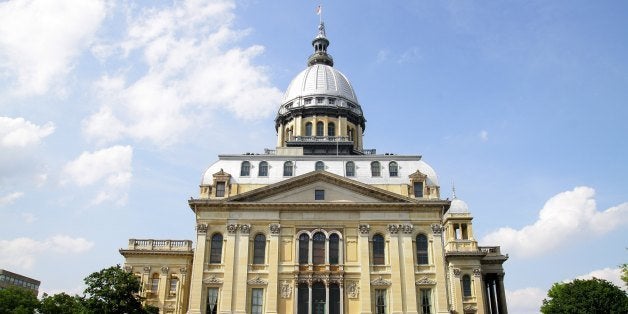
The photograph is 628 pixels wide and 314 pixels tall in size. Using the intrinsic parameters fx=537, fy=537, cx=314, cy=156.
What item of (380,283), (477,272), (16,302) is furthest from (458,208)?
(16,302)

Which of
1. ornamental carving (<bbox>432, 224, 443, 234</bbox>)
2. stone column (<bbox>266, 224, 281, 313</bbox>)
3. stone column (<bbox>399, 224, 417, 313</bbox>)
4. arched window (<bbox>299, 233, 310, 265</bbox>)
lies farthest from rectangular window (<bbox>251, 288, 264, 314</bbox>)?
ornamental carving (<bbox>432, 224, 443, 234</bbox>)

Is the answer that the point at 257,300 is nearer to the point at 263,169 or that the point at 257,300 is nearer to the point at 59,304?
the point at 263,169

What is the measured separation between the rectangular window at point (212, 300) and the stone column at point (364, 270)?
1297 centimetres

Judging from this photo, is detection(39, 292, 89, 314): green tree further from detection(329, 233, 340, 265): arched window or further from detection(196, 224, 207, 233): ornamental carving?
detection(329, 233, 340, 265): arched window

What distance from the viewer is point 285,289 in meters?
48.1

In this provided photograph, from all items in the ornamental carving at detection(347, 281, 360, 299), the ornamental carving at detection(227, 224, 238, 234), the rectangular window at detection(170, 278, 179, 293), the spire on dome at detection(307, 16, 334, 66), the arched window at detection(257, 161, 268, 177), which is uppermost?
the spire on dome at detection(307, 16, 334, 66)

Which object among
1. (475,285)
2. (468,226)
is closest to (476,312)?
(475,285)

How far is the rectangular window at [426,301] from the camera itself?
4781 cm

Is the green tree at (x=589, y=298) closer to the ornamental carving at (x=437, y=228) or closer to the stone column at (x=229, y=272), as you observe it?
the ornamental carving at (x=437, y=228)

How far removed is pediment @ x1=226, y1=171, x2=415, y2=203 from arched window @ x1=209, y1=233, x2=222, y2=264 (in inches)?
144

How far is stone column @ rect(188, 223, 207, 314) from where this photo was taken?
4759cm

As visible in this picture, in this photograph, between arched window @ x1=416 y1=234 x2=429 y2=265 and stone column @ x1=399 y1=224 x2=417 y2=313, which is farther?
arched window @ x1=416 y1=234 x2=429 y2=265

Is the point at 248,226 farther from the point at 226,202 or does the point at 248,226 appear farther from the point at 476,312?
the point at 476,312

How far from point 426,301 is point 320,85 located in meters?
34.5
